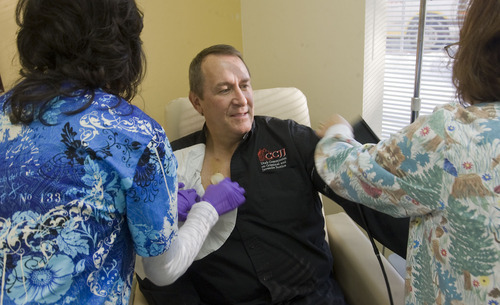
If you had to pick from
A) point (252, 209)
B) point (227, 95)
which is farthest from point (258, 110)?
point (252, 209)


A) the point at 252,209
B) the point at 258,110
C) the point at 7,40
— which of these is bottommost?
the point at 252,209

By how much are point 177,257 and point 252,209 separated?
503 millimetres

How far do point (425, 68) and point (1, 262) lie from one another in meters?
1.82

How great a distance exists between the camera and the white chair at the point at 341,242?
129cm

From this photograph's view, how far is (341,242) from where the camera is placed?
1.51 metres

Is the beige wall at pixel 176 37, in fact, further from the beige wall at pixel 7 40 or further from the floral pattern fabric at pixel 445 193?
the floral pattern fabric at pixel 445 193

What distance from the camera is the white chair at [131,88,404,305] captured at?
1.29 meters

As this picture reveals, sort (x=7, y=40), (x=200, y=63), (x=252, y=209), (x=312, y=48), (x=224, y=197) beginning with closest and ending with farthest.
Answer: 1. (x=224, y=197)
2. (x=252, y=209)
3. (x=200, y=63)
4. (x=7, y=40)
5. (x=312, y=48)

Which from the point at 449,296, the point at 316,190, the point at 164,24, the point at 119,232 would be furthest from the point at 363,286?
the point at 164,24

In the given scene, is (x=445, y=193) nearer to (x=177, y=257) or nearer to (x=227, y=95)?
A: (x=177, y=257)

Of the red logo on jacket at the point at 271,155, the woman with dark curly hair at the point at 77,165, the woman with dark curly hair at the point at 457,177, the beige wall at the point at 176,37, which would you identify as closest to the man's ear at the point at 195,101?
the red logo on jacket at the point at 271,155

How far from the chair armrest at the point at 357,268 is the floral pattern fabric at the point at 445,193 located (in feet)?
1.16

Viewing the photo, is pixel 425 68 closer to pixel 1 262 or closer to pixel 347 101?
pixel 347 101

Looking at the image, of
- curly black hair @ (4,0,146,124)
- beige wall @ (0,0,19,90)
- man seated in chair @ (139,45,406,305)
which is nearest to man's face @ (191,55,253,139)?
man seated in chair @ (139,45,406,305)
